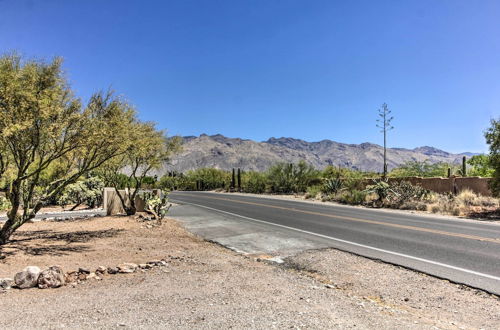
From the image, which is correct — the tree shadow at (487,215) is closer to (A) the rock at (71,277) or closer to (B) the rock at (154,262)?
(B) the rock at (154,262)

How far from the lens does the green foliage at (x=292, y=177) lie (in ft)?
121

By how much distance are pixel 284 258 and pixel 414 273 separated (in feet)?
8.63

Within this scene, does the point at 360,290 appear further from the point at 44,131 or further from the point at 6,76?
the point at 6,76

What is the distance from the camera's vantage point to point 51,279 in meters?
5.47

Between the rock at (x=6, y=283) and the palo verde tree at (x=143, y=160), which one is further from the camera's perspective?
the palo verde tree at (x=143, y=160)

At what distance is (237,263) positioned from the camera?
Result: 23.5ft

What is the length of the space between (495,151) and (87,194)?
70.4 feet

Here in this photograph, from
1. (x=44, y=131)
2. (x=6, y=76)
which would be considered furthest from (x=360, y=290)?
(x=6, y=76)

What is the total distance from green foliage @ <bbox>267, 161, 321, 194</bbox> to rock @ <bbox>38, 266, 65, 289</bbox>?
31.5 metres

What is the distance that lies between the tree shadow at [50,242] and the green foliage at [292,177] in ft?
90.1

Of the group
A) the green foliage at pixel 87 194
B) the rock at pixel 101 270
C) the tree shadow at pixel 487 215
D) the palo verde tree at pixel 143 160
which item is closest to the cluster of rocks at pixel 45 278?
the rock at pixel 101 270

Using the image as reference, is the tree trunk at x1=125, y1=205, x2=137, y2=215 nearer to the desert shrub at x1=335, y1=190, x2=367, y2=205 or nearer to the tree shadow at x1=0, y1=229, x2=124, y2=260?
the tree shadow at x1=0, y1=229, x2=124, y2=260

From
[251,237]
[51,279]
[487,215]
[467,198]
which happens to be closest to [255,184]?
[467,198]

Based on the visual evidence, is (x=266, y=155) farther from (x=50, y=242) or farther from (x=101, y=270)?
(x=101, y=270)
